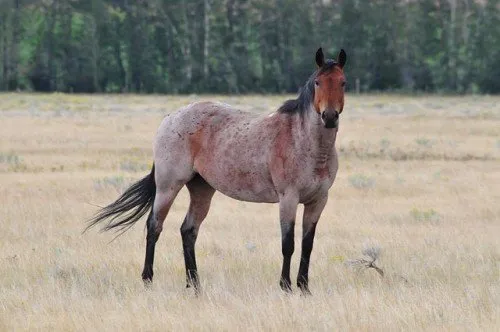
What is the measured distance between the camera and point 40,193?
50.3ft

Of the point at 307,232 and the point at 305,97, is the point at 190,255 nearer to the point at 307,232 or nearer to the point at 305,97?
the point at 307,232

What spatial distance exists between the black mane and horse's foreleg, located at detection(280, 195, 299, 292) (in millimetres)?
691

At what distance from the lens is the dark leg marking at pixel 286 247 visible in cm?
813

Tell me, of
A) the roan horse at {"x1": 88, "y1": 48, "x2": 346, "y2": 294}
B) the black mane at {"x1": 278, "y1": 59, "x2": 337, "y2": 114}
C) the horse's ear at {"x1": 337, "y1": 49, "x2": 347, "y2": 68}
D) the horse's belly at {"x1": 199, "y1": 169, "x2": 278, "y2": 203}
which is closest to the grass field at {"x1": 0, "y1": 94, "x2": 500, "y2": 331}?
the roan horse at {"x1": 88, "y1": 48, "x2": 346, "y2": 294}

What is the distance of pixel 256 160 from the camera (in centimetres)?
845

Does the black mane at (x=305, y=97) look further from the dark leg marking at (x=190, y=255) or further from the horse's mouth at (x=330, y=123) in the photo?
the dark leg marking at (x=190, y=255)

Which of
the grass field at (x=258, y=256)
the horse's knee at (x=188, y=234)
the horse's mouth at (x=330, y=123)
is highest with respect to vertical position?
the horse's mouth at (x=330, y=123)

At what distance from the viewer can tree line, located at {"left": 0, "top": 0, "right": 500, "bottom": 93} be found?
69000mm

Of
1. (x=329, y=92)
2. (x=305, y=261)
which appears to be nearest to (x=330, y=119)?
(x=329, y=92)

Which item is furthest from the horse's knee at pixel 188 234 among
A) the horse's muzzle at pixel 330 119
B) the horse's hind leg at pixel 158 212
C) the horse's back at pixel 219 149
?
the horse's muzzle at pixel 330 119

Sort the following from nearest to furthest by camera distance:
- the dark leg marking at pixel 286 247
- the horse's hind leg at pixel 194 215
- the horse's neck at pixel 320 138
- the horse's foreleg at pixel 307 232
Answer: the horse's neck at pixel 320 138 → the dark leg marking at pixel 286 247 → the horse's foreleg at pixel 307 232 → the horse's hind leg at pixel 194 215

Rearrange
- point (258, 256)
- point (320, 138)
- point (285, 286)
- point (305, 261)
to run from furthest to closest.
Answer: point (258, 256) < point (305, 261) < point (285, 286) < point (320, 138)

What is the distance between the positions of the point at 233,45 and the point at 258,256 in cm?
6165

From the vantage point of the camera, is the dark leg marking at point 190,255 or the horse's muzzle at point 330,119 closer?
the horse's muzzle at point 330,119
